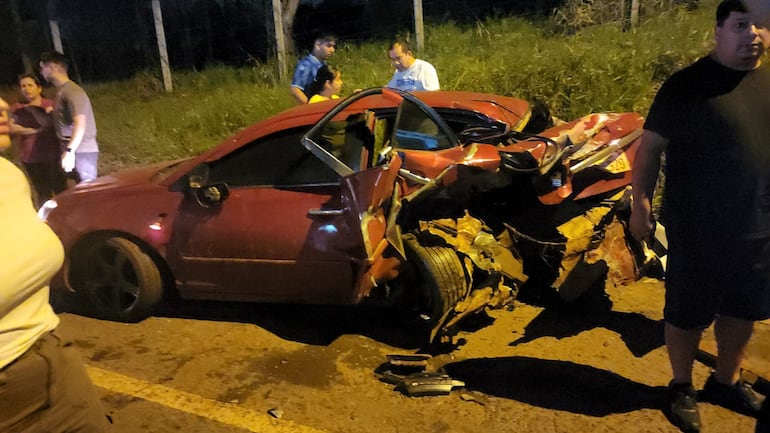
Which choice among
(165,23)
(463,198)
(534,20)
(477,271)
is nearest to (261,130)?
(463,198)

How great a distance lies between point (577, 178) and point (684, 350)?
4.04ft

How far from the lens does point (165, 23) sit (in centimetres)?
1574

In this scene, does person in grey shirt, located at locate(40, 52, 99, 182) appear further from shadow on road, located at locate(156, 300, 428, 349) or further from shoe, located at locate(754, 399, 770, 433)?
shoe, located at locate(754, 399, 770, 433)

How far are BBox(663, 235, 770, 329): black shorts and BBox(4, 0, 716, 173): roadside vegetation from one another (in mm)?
3957

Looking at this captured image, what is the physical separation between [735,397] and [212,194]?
295 centimetres

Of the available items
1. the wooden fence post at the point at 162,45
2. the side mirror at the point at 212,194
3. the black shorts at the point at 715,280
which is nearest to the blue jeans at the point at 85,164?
the side mirror at the point at 212,194

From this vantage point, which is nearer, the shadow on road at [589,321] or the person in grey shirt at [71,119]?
the shadow on road at [589,321]

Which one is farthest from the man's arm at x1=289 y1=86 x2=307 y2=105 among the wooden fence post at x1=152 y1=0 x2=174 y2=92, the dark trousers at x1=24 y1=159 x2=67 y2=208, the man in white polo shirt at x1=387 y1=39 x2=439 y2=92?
the wooden fence post at x1=152 y1=0 x2=174 y2=92

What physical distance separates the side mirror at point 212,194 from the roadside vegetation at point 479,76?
12.9 feet

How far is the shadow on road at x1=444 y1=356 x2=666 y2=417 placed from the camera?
10.2 feet

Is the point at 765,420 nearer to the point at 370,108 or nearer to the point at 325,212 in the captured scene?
the point at 325,212

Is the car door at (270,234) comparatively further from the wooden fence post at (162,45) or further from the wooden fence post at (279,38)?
the wooden fence post at (162,45)

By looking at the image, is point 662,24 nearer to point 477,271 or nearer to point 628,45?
point 628,45

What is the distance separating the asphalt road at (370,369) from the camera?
3.07 m
